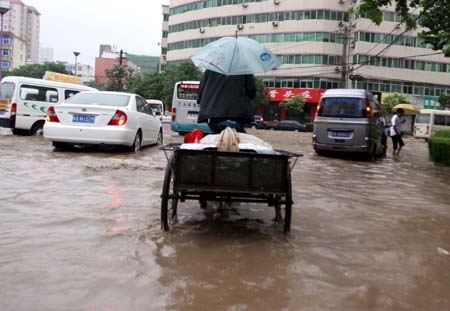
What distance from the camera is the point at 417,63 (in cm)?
5494

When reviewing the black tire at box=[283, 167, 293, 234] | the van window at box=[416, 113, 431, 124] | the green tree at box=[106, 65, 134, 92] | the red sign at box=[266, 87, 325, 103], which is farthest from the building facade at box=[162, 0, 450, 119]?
the black tire at box=[283, 167, 293, 234]

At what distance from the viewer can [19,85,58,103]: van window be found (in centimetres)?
1395

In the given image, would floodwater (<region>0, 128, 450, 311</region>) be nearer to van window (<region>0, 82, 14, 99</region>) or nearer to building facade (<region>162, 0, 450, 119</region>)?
van window (<region>0, 82, 14, 99</region>)

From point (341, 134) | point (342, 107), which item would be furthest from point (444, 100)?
point (341, 134)

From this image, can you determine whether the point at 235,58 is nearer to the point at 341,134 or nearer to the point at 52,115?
the point at 52,115

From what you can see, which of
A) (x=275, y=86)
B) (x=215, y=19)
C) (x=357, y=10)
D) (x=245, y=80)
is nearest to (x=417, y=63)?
(x=275, y=86)

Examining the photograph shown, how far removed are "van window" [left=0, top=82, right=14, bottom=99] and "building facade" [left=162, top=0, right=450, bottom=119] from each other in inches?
1576

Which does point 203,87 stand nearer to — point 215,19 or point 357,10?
point 357,10

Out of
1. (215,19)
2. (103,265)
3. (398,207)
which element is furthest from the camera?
(215,19)

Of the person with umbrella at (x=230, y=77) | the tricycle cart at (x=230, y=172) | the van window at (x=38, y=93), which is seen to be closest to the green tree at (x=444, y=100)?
the van window at (x=38, y=93)

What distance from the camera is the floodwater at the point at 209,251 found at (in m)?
3.17

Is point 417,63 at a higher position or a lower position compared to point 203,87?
higher

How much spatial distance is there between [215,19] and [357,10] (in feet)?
175

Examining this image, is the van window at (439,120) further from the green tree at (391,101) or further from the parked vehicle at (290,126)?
the green tree at (391,101)
